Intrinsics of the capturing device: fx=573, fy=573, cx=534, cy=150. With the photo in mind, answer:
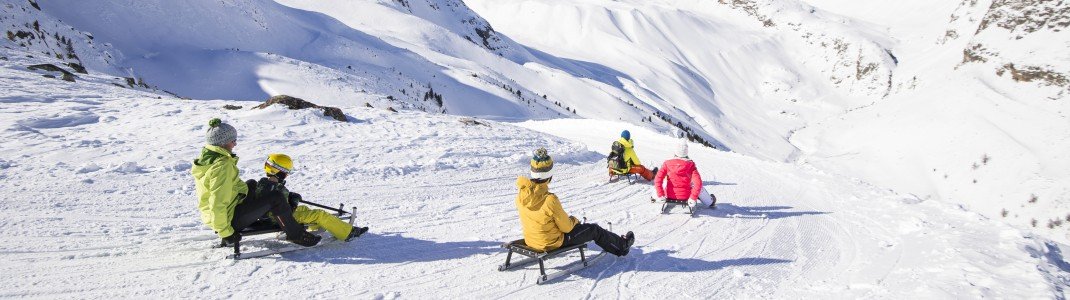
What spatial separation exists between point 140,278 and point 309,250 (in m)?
1.59

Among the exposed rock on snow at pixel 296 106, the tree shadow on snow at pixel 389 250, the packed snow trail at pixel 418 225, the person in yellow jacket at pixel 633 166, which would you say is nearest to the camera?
the packed snow trail at pixel 418 225

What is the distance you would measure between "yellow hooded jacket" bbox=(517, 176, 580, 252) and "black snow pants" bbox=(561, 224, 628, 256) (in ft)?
0.40

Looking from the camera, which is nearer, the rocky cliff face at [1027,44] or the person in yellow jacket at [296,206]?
the person in yellow jacket at [296,206]

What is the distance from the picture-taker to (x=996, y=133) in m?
49.5

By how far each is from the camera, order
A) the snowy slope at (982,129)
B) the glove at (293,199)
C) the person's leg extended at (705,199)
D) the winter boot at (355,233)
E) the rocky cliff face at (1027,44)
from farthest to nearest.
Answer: the rocky cliff face at (1027,44) < the snowy slope at (982,129) < the person's leg extended at (705,199) < the winter boot at (355,233) < the glove at (293,199)

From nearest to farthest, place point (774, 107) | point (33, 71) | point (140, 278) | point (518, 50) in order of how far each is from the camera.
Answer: point (140, 278) < point (33, 71) < point (518, 50) < point (774, 107)

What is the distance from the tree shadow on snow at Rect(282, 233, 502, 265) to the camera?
21.1ft

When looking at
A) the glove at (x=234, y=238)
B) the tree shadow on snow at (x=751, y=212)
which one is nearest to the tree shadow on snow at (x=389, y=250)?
the glove at (x=234, y=238)

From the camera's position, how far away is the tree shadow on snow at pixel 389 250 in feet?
21.1

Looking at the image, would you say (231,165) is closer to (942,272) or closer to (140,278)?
(140,278)

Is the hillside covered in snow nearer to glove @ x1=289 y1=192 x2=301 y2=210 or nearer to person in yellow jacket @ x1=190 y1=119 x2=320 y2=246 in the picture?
person in yellow jacket @ x1=190 y1=119 x2=320 y2=246

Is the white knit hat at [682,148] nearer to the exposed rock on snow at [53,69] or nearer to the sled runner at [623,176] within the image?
the sled runner at [623,176]

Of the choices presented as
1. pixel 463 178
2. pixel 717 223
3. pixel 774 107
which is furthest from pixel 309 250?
pixel 774 107

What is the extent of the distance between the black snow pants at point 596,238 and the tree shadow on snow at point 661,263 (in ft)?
0.67
